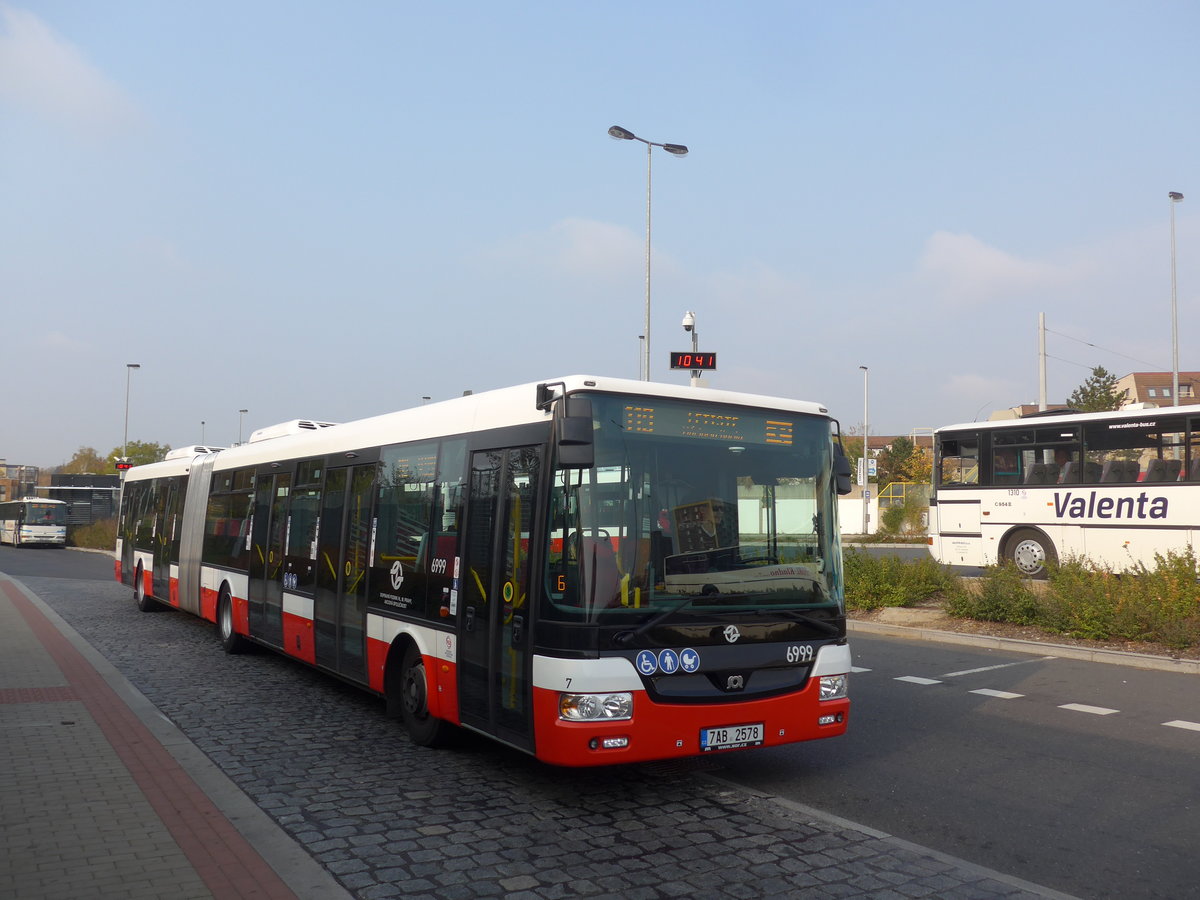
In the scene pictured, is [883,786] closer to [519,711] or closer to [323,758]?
[519,711]

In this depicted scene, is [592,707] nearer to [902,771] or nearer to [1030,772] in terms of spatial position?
[902,771]

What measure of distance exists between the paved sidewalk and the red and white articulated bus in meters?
1.66

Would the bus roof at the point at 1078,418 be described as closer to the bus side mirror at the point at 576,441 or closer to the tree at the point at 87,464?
the bus side mirror at the point at 576,441

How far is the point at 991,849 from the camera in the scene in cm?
572

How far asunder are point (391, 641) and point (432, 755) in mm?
1086

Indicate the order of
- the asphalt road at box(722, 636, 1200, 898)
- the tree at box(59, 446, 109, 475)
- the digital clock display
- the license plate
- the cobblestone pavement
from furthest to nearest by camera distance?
1. the tree at box(59, 446, 109, 475)
2. the digital clock display
3. the license plate
4. the asphalt road at box(722, 636, 1200, 898)
5. the cobblestone pavement

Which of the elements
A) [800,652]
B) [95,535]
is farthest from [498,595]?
[95,535]

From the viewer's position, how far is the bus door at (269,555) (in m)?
11.8

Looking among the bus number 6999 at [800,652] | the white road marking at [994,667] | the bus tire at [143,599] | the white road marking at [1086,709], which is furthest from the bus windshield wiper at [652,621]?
the bus tire at [143,599]

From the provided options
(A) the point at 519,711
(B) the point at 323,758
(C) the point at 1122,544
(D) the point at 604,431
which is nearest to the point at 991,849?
(A) the point at 519,711

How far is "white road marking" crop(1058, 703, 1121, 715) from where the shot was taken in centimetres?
952

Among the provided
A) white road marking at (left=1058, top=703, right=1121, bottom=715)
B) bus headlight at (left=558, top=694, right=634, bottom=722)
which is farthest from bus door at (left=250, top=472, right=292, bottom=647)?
white road marking at (left=1058, top=703, right=1121, bottom=715)

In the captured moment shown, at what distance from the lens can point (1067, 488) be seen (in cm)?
1931

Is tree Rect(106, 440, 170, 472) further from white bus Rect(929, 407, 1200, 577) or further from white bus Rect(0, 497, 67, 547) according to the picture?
white bus Rect(929, 407, 1200, 577)
